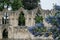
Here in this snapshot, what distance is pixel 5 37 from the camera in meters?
29.5

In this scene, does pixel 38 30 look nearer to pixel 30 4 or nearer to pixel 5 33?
pixel 5 33

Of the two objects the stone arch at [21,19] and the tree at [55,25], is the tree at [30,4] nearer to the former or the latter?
the stone arch at [21,19]

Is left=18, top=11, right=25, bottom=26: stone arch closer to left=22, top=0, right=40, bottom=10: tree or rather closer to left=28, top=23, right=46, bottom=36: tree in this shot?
left=22, top=0, right=40, bottom=10: tree

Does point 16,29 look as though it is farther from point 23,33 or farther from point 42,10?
point 42,10

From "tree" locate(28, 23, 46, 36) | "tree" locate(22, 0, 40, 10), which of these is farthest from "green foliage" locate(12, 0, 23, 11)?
"tree" locate(28, 23, 46, 36)

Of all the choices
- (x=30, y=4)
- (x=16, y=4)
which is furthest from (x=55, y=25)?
(x=30, y=4)

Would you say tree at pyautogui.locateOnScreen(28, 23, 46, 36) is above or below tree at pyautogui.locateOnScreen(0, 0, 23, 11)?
above

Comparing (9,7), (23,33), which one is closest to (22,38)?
(23,33)

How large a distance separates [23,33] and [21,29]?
0.50 metres

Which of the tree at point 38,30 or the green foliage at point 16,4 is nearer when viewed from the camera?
the tree at point 38,30

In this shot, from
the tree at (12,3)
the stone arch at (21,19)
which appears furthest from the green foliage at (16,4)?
the stone arch at (21,19)

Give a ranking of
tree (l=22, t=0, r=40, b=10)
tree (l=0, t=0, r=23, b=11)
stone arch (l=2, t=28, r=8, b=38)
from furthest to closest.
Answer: tree (l=22, t=0, r=40, b=10) → tree (l=0, t=0, r=23, b=11) → stone arch (l=2, t=28, r=8, b=38)

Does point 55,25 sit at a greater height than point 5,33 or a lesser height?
greater

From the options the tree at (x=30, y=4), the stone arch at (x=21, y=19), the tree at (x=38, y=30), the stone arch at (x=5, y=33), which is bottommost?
the stone arch at (x=5, y=33)
